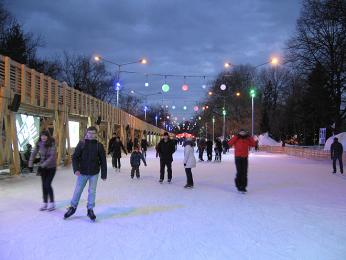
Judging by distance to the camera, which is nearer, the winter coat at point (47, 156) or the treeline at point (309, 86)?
the winter coat at point (47, 156)

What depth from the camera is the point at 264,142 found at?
193 feet

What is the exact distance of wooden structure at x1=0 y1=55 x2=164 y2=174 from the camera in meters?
15.9

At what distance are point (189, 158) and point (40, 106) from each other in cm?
771

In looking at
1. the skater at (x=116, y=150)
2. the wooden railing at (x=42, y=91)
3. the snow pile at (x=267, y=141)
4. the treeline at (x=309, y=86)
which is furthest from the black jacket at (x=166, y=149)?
the snow pile at (x=267, y=141)

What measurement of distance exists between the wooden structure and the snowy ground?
360cm

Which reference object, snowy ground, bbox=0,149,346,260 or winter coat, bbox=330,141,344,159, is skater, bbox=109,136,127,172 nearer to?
snowy ground, bbox=0,149,346,260

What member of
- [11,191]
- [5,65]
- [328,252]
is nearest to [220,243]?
[328,252]

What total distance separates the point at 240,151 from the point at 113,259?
772cm

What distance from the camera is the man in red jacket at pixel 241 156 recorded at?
41.7 ft

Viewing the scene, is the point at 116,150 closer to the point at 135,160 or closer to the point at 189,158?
the point at 135,160

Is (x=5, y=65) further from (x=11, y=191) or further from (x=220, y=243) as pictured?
(x=220, y=243)

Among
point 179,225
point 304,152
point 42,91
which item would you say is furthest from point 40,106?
point 304,152

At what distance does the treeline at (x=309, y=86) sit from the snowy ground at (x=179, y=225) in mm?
27594

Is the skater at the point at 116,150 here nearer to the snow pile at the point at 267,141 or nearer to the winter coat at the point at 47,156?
the winter coat at the point at 47,156
